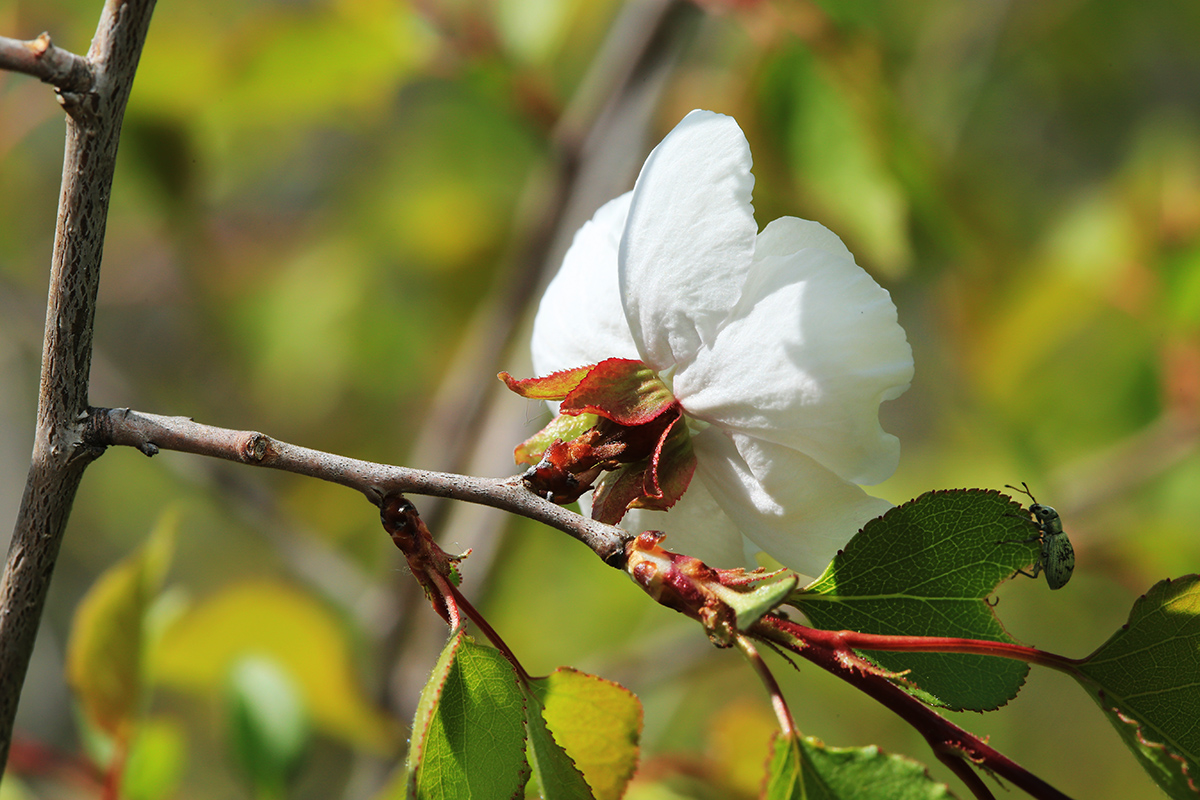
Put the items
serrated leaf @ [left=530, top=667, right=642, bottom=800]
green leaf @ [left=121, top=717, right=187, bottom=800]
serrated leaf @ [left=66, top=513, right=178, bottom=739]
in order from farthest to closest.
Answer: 1. green leaf @ [left=121, top=717, right=187, bottom=800]
2. serrated leaf @ [left=66, top=513, right=178, bottom=739]
3. serrated leaf @ [left=530, top=667, right=642, bottom=800]

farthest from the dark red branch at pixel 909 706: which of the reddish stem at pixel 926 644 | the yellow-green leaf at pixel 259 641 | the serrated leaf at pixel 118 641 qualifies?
the yellow-green leaf at pixel 259 641

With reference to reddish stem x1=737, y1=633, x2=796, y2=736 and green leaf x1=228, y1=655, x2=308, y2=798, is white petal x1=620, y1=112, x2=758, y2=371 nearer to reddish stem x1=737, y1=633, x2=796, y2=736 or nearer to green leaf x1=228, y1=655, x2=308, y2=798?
reddish stem x1=737, y1=633, x2=796, y2=736

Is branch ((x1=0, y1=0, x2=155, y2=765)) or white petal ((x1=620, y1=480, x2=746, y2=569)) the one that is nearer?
branch ((x1=0, y1=0, x2=155, y2=765))

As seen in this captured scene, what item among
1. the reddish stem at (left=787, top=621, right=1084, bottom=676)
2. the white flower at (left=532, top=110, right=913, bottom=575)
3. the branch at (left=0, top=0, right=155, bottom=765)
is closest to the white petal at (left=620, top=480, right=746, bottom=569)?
the white flower at (left=532, top=110, right=913, bottom=575)

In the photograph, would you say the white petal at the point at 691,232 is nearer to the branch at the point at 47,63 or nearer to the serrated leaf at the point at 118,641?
the branch at the point at 47,63

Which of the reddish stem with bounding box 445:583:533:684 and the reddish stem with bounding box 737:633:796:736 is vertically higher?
the reddish stem with bounding box 445:583:533:684

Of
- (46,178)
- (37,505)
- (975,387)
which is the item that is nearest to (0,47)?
(37,505)

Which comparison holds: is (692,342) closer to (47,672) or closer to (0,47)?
(0,47)

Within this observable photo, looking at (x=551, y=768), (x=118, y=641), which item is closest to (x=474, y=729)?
(x=551, y=768)

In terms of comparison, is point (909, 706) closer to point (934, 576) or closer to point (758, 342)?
point (934, 576)
